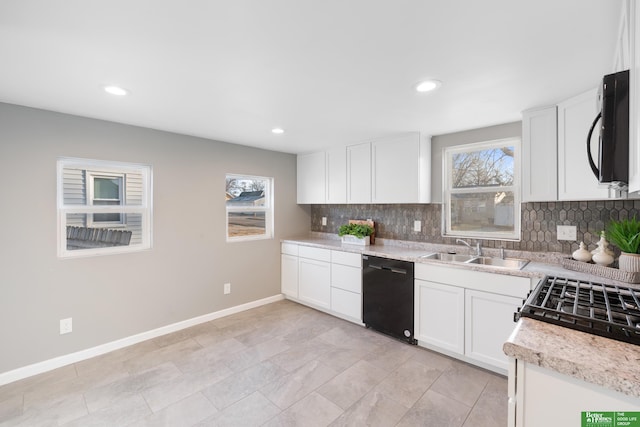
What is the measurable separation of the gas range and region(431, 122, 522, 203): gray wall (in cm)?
168

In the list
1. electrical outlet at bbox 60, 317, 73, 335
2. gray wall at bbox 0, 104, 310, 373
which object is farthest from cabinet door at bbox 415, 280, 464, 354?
electrical outlet at bbox 60, 317, 73, 335

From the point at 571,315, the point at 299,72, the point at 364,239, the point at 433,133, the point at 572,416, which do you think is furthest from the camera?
the point at 364,239

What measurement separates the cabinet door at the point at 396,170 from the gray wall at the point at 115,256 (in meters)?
1.51

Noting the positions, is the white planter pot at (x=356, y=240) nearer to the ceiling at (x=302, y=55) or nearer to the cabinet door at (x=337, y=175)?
the cabinet door at (x=337, y=175)

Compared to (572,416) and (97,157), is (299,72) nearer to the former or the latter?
(572,416)

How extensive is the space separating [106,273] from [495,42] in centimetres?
345

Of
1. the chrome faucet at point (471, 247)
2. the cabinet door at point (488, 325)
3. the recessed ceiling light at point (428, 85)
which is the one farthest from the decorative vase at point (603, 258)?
the recessed ceiling light at point (428, 85)

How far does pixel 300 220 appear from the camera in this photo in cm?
454

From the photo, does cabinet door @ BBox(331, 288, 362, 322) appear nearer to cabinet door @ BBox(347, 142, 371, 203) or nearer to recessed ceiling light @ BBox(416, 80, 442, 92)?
cabinet door @ BBox(347, 142, 371, 203)

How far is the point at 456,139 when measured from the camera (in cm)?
312

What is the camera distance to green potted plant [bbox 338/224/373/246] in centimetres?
366

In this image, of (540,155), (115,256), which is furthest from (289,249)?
(540,155)

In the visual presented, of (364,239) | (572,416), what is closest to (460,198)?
(364,239)

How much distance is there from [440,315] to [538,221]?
1.23m
